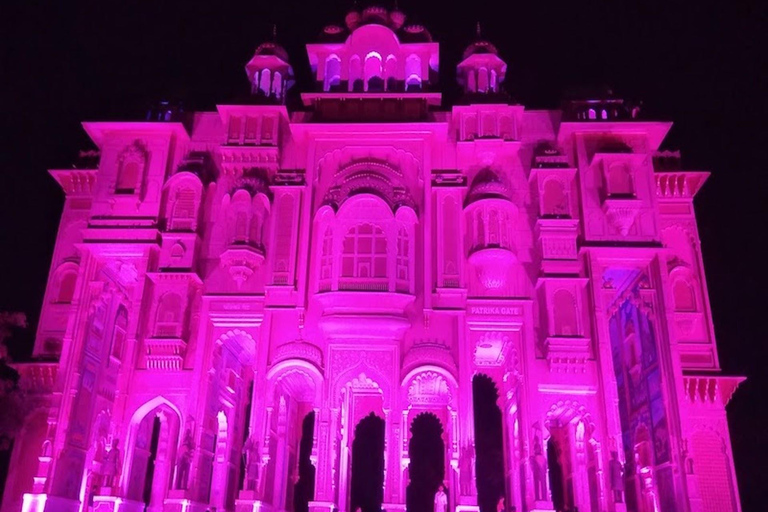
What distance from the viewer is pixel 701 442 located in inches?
949

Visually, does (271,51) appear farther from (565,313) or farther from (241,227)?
(565,313)

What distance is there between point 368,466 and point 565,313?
12531 millimetres

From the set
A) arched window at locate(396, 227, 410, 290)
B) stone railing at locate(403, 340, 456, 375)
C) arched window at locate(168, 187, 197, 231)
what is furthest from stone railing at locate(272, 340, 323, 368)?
arched window at locate(168, 187, 197, 231)

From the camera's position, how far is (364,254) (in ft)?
78.0

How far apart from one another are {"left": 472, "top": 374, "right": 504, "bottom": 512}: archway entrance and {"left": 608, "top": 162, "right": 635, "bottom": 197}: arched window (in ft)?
35.9

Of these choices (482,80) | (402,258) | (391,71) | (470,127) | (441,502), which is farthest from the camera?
(482,80)

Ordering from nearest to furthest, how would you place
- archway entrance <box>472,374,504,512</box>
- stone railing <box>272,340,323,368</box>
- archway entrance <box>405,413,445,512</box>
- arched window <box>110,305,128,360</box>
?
stone railing <box>272,340,323,368</box> → arched window <box>110,305,128,360</box> → archway entrance <box>405,413,445,512</box> → archway entrance <box>472,374,504,512</box>

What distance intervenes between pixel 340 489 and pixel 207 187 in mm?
12573

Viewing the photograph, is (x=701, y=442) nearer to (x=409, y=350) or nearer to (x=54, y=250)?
(x=409, y=350)

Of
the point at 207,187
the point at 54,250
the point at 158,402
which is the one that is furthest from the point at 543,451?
the point at 54,250

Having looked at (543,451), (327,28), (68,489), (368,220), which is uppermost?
(327,28)

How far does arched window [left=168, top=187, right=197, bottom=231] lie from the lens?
25047 millimetres

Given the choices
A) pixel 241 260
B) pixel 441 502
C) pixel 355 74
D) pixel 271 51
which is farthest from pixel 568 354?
pixel 271 51

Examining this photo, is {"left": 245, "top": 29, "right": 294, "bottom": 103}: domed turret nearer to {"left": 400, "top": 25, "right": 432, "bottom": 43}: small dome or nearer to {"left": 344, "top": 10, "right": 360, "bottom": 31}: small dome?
{"left": 344, "top": 10, "right": 360, "bottom": 31}: small dome
